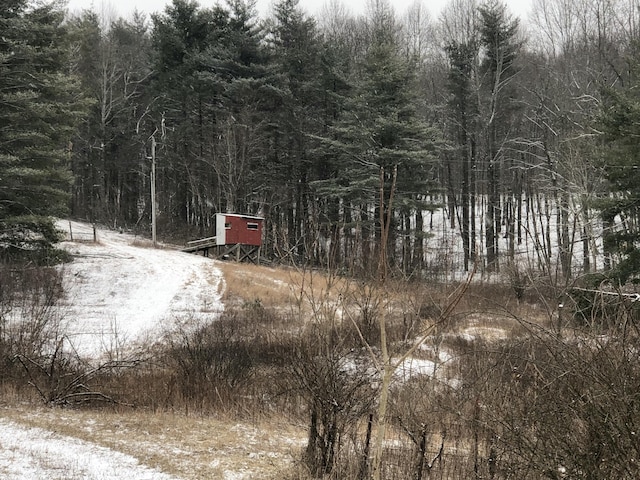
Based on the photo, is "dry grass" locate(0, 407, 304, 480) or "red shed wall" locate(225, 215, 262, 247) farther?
"red shed wall" locate(225, 215, 262, 247)

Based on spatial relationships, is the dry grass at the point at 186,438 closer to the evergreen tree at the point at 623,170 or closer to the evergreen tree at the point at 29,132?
the evergreen tree at the point at 623,170

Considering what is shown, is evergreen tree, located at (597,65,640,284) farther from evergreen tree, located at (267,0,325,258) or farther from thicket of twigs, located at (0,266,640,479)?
evergreen tree, located at (267,0,325,258)

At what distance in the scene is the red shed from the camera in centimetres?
2619

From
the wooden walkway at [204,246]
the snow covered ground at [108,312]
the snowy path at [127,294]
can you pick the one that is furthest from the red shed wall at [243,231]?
the snowy path at [127,294]

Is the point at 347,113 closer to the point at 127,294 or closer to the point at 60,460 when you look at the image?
the point at 127,294

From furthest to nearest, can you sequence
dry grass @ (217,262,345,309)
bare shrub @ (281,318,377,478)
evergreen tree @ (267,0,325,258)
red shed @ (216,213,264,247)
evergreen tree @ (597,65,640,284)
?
evergreen tree @ (267,0,325,258) < red shed @ (216,213,264,247) < dry grass @ (217,262,345,309) < evergreen tree @ (597,65,640,284) < bare shrub @ (281,318,377,478)

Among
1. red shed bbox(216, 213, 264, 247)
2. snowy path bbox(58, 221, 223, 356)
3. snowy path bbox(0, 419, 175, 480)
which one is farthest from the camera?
red shed bbox(216, 213, 264, 247)

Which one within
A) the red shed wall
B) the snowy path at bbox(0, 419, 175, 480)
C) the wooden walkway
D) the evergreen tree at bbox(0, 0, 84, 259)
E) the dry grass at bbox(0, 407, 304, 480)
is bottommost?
the dry grass at bbox(0, 407, 304, 480)

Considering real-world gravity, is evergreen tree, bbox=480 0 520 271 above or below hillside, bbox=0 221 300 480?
above

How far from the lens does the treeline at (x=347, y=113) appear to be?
990 inches

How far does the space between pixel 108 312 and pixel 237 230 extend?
10.4 metres

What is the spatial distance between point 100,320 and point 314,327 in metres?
12.2

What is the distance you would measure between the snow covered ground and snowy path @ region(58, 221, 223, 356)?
21 millimetres

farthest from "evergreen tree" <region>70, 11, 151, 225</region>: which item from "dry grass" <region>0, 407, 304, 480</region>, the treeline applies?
"dry grass" <region>0, 407, 304, 480</region>
